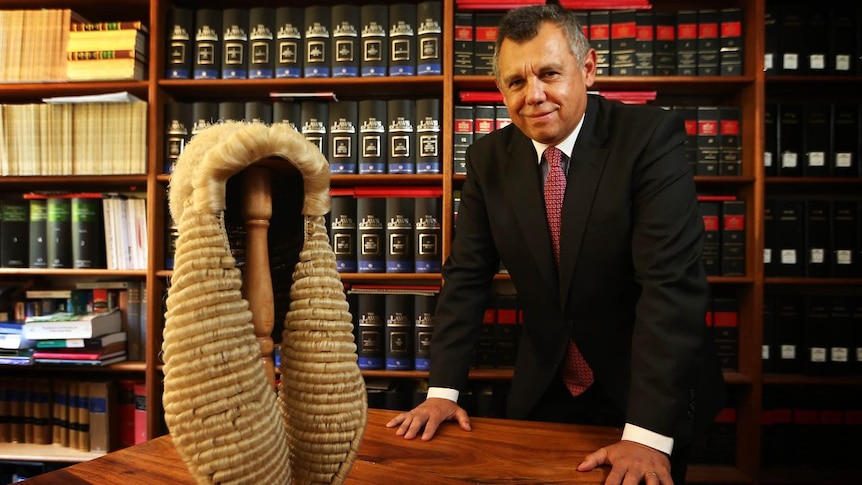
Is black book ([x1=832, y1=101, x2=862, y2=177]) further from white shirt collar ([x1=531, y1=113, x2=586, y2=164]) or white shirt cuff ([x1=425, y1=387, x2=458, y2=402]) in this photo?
white shirt cuff ([x1=425, y1=387, x2=458, y2=402])

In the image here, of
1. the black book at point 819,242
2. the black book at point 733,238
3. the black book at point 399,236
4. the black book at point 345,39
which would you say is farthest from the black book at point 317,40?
the black book at point 819,242

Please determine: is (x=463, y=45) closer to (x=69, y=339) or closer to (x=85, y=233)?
(x=85, y=233)

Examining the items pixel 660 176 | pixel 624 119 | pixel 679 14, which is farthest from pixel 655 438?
pixel 679 14

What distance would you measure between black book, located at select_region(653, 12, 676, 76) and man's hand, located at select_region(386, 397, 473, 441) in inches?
68.6

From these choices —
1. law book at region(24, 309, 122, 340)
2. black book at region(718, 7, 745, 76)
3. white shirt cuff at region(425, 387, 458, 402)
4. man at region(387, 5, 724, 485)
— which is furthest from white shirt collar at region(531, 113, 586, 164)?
law book at region(24, 309, 122, 340)

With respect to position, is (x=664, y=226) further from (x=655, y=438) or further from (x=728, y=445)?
(x=728, y=445)

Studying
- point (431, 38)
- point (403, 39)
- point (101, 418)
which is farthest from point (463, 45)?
point (101, 418)

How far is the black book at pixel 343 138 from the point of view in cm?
215

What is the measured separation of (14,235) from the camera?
2.24 metres

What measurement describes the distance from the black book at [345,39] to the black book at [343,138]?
0.14 m

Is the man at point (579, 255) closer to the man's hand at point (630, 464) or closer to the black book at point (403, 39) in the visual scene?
the man's hand at point (630, 464)

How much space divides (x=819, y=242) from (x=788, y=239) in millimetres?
116

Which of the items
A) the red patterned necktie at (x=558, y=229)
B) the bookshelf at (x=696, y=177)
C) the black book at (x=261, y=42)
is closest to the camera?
the red patterned necktie at (x=558, y=229)

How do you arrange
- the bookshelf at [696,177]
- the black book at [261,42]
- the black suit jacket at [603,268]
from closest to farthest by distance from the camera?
1. the black suit jacket at [603,268]
2. the bookshelf at [696,177]
3. the black book at [261,42]
